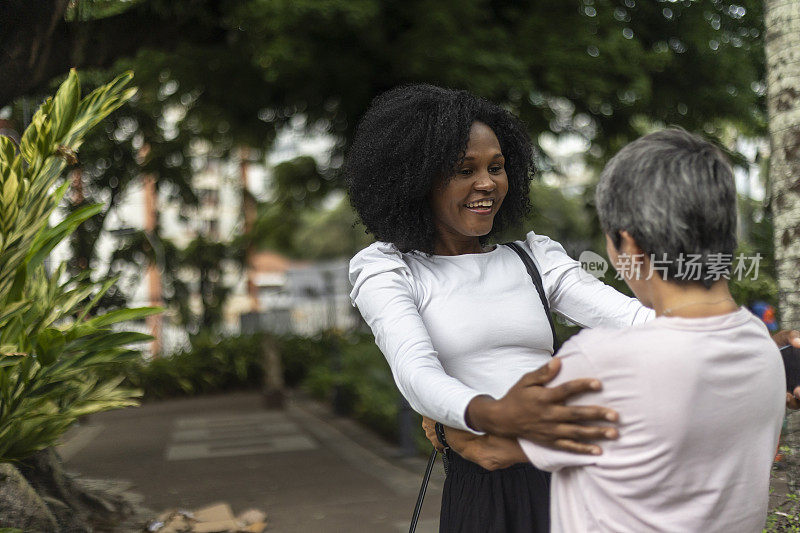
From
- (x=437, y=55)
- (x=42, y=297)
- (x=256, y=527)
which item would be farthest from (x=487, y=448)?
(x=437, y=55)

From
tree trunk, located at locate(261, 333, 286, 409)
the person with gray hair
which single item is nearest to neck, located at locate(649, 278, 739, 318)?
the person with gray hair

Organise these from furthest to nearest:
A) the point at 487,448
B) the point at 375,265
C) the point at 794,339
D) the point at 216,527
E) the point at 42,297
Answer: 1. the point at 216,527
2. the point at 42,297
3. the point at 375,265
4. the point at 794,339
5. the point at 487,448

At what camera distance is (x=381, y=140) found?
185 centimetres

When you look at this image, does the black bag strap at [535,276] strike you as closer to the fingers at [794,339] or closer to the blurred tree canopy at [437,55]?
the fingers at [794,339]

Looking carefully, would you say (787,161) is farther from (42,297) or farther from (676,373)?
(42,297)

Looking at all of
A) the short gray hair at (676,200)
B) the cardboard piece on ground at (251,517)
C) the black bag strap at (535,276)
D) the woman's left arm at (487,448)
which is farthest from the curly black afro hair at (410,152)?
the cardboard piece on ground at (251,517)

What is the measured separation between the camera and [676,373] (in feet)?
3.65

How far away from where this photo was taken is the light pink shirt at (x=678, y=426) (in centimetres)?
112

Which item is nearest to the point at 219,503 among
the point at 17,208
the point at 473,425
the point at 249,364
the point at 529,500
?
the point at 17,208

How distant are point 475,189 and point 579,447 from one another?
2.56ft

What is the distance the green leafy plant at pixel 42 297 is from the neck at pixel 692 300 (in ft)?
8.91

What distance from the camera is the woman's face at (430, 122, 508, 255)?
1.80 meters

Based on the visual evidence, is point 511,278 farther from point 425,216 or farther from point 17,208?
point 17,208

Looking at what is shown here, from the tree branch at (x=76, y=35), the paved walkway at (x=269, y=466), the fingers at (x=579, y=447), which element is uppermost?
the tree branch at (x=76, y=35)
